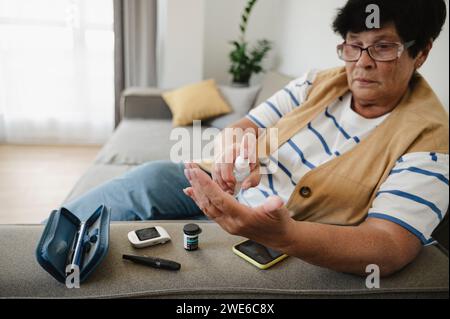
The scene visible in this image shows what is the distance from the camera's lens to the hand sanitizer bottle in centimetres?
59

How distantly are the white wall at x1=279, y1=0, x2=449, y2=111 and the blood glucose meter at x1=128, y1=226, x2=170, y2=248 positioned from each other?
425mm

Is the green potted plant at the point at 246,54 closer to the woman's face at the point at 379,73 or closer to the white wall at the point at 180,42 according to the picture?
the white wall at the point at 180,42

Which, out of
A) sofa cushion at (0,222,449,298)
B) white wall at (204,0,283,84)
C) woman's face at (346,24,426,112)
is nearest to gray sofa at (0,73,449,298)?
sofa cushion at (0,222,449,298)

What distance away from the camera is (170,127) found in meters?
1.73

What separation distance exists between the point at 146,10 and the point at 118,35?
0.09m

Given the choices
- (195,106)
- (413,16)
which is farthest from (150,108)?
(413,16)

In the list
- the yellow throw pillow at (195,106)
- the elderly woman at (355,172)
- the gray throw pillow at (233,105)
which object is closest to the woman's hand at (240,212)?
the elderly woman at (355,172)

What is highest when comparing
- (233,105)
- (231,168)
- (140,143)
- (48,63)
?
(48,63)

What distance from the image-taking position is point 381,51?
0.55 m

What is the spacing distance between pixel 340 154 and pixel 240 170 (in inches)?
7.4

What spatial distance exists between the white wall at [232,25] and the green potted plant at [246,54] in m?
0.01

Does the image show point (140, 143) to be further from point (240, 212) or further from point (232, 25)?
point (240, 212)

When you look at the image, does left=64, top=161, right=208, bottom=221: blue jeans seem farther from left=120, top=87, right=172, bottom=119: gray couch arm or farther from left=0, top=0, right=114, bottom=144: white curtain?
left=120, top=87, right=172, bottom=119: gray couch arm

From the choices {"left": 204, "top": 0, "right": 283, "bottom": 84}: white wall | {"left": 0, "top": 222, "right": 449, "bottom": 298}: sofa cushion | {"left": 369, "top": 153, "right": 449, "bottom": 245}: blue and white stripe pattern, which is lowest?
{"left": 0, "top": 222, "right": 449, "bottom": 298}: sofa cushion
